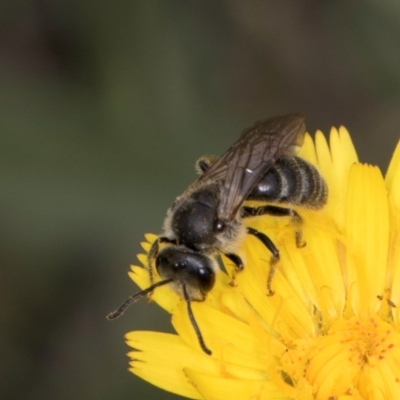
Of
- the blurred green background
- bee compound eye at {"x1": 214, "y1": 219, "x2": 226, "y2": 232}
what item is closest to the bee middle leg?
bee compound eye at {"x1": 214, "y1": 219, "x2": 226, "y2": 232}

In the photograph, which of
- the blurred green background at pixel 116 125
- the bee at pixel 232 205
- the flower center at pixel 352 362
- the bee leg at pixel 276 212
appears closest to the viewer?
the bee at pixel 232 205

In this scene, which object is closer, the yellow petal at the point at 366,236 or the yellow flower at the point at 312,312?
the yellow flower at the point at 312,312

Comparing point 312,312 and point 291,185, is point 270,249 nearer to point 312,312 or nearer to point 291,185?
point 291,185

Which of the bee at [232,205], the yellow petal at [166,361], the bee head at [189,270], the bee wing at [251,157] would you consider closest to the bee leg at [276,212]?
the bee at [232,205]

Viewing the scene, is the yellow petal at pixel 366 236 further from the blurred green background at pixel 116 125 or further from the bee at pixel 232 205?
the blurred green background at pixel 116 125

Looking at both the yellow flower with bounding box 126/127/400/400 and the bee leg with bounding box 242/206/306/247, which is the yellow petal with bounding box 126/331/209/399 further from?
the bee leg with bounding box 242/206/306/247

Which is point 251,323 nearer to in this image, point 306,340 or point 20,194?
point 306,340

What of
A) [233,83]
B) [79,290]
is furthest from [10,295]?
[233,83]
